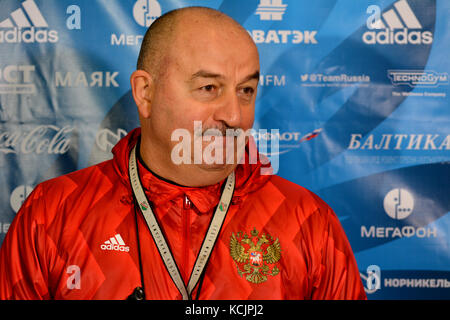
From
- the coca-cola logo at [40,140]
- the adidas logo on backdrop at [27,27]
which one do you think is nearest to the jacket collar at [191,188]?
the coca-cola logo at [40,140]

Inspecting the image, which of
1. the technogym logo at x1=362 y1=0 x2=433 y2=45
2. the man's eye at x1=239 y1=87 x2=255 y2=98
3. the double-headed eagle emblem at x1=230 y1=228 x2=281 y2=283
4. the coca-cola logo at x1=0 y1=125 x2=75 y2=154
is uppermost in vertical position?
the technogym logo at x1=362 y1=0 x2=433 y2=45

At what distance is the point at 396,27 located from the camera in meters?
2.66

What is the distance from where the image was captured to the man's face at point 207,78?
62.3 inches

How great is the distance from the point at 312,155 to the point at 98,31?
131 cm

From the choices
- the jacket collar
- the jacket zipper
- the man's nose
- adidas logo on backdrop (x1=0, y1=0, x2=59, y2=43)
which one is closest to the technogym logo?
the jacket collar

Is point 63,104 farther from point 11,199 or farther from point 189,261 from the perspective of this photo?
point 189,261

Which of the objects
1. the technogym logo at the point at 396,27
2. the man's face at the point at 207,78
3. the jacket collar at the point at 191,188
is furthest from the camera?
the technogym logo at the point at 396,27

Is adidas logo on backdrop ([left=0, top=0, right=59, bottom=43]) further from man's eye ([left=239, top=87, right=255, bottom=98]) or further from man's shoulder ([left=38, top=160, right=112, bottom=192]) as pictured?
man's eye ([left=239, top=87, right=255, bottom=98])

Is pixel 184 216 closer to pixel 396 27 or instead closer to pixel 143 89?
pixel 143 89

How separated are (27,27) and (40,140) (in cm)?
60

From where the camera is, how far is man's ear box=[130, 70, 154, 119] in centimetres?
172

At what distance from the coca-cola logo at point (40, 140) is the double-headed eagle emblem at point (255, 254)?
1.37 m

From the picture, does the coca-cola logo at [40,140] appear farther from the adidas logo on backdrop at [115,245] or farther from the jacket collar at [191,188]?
the adidas logo on backdrop at [115,245]

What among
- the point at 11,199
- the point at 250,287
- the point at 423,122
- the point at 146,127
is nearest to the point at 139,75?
the point at 146,127
